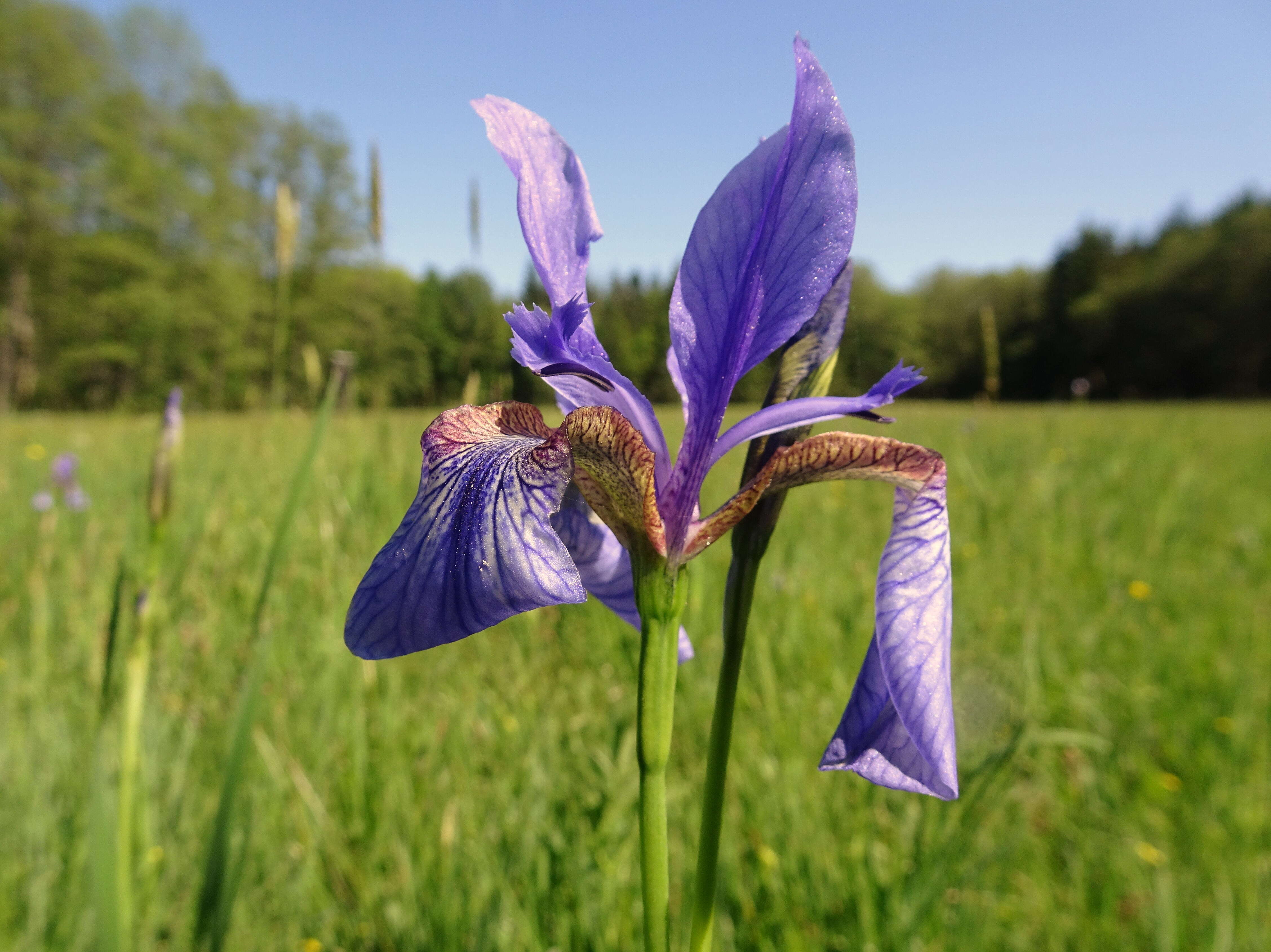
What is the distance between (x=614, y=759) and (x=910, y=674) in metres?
0.90

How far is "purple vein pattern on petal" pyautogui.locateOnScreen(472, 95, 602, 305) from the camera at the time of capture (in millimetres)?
553

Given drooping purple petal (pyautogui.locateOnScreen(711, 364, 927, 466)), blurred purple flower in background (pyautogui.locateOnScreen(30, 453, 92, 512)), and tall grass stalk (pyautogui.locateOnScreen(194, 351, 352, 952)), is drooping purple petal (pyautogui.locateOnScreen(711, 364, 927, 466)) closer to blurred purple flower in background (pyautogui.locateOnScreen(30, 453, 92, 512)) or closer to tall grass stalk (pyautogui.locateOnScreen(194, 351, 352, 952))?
tall grass stalk (pyautogui.locateOnScreen(194, 351, 352, 952))

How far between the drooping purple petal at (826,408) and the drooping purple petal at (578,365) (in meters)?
0.07

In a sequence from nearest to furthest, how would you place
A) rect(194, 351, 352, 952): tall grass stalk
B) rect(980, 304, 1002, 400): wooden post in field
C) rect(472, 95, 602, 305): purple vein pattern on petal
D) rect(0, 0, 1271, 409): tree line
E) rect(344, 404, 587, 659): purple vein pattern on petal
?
1. rect(344, 404, 587, 659): purple vein pattern on petal
2. rect(472, 95, 602, 305): purple vein pattern on petal
3. rect(194, 351, 352, 952): tall grass stalk
4. rect(980, 304, 1002, 400): wooden post in field
5. rect(0, 0, 1271, 409): tree line

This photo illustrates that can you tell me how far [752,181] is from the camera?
560 mm

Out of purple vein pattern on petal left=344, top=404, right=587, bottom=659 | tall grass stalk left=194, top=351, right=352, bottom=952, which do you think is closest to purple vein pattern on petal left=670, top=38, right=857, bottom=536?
purple vein pattern on petal left=344, top=404, right=587, bottom=659

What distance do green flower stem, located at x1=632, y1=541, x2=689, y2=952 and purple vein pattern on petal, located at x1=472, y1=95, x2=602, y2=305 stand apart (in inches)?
9.2

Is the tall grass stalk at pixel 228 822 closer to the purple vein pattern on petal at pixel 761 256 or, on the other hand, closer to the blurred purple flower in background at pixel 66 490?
the purple vein pattern on petal at pixel 761 256

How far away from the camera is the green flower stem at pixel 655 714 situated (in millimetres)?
424

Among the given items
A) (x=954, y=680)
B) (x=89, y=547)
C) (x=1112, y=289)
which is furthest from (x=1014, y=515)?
(x=1112, y=289)

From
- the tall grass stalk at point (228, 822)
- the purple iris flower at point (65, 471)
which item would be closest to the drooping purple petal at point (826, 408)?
the tall grass stalk at point (228, 822)

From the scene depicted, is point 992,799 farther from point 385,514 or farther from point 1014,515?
point 1014,515

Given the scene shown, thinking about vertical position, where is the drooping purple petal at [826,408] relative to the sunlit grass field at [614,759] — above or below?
above

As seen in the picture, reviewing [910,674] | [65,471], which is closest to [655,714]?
[910,674]
